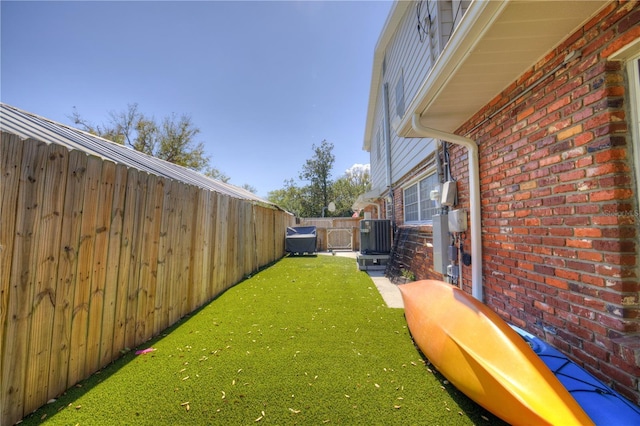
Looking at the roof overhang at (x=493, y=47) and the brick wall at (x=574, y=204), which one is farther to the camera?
the roof overhang at (x=493, y=47)

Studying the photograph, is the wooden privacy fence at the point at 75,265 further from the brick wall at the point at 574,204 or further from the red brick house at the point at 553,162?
the brick wall at the point at 574,204

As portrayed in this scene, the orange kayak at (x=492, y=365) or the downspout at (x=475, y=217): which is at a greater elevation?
the downspout at (x=475, y=217)

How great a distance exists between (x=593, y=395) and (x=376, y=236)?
20.7 ft

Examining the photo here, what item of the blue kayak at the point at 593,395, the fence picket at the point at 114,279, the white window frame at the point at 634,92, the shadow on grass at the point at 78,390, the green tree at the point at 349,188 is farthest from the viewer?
the green tree at the point at 349,188

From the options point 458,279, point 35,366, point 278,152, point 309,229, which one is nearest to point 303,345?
point 35,366

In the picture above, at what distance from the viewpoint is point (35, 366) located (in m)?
1.87

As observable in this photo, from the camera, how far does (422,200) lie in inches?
236

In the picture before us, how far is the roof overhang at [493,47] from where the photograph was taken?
5.47 ft

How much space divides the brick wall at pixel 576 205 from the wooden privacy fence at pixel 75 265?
398 cm

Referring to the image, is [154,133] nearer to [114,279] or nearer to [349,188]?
[349,188]

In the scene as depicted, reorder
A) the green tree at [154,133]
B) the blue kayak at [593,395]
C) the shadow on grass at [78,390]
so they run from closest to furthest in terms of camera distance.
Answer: the blue kayak at [593,395]
the shadow on grass at [78,390]
the green tree at [154,133]

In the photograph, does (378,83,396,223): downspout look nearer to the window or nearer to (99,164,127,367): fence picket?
the window

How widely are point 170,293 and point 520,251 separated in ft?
14.1

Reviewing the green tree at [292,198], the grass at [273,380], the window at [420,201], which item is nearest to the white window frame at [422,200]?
the window at [420,201]
